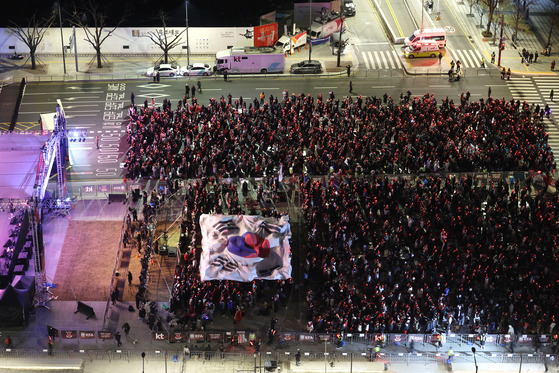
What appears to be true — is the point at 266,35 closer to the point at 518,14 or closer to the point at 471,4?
the point at 471,4

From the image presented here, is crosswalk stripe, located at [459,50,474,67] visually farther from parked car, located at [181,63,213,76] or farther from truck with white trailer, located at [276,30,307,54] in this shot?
parked car, located at [181,63,213,76]

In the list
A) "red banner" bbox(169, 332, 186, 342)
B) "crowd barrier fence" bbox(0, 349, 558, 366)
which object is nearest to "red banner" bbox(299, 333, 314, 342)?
"crowd barrier fence" bbox(0, 349, 558, 366)

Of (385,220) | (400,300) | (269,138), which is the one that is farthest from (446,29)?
(400,300)

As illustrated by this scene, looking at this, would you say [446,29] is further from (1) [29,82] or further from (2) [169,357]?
(2) [169,357]

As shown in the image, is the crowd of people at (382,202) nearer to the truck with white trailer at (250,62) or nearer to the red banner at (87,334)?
the red banner at (87,334)

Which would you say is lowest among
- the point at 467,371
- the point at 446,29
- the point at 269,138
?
→ the point at 467,371

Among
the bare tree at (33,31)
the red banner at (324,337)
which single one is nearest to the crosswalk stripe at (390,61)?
the bare tree at (33,31)

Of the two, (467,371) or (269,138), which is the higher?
(269,138)
